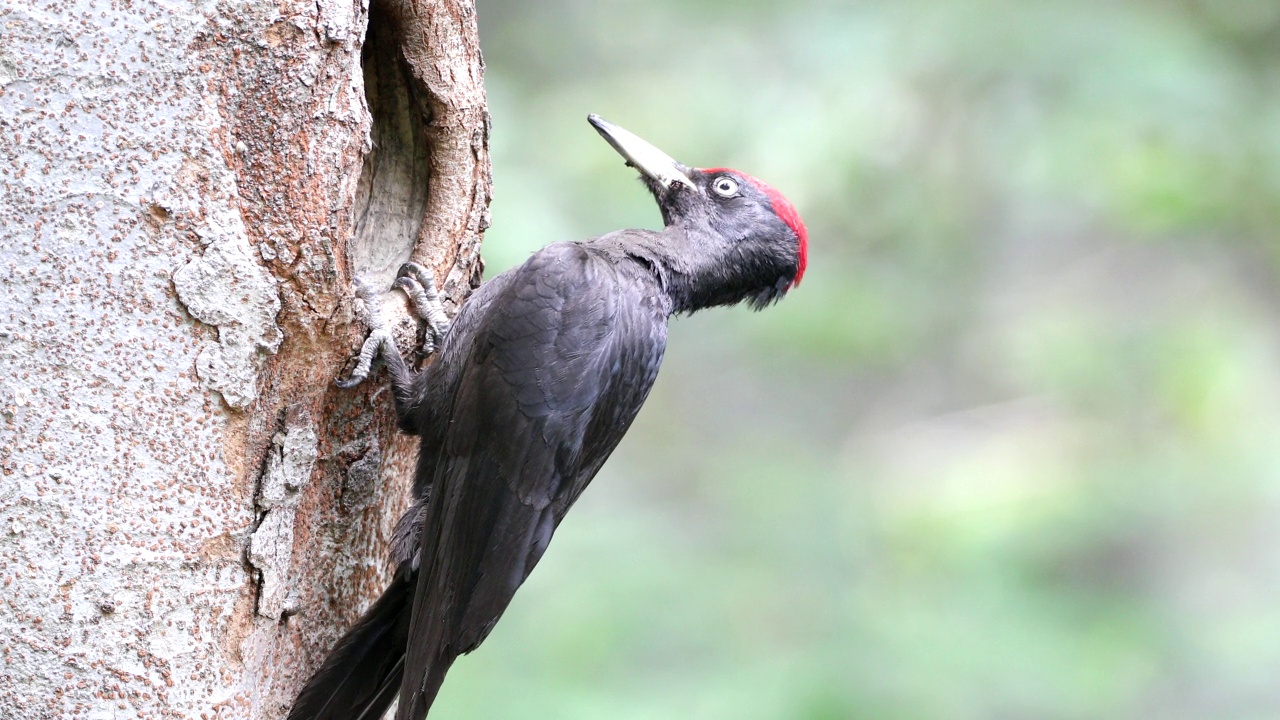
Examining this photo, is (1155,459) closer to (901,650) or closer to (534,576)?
(901,650)

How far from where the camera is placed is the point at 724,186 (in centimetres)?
338

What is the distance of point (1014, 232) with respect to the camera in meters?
6.94

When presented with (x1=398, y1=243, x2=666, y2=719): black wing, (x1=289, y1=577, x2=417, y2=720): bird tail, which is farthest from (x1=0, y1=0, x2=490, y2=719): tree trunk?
(x1=398, y1=243, x2=666, y2=719): black wing

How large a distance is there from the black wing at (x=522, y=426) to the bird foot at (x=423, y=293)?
0.31ft

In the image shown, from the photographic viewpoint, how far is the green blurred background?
4.63 m

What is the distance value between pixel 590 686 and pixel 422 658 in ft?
7.12

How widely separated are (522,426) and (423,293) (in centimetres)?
38

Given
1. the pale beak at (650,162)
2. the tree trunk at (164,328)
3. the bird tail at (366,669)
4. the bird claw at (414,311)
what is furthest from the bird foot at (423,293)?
the pale beak at (650,162)

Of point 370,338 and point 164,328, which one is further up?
point 370,338

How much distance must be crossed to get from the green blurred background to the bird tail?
1.28 meters

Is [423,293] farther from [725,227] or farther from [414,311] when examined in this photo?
[725,227]

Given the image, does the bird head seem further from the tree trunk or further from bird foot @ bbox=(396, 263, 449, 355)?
the tree trunk

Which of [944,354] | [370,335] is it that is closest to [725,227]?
[370,335]

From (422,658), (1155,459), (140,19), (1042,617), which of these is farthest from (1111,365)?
(140,19)
